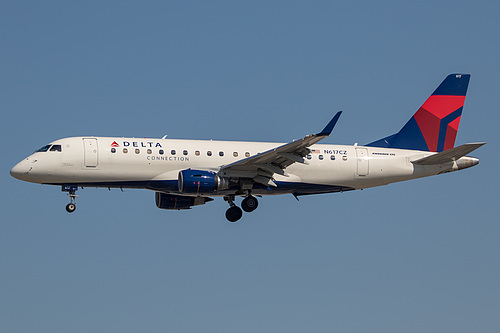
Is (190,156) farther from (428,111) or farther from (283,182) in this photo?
(428,111)

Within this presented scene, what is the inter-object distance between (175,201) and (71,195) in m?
6.87

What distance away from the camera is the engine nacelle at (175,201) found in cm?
5131

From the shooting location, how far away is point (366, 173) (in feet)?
163

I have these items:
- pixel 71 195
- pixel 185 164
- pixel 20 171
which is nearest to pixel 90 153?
pixel 71 195

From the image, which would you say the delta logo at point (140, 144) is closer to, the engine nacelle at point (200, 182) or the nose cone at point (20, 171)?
the engine nacelle at point (200, 182)

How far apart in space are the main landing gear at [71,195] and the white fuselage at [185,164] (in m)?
0.31

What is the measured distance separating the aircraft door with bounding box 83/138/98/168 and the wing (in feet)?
21.4

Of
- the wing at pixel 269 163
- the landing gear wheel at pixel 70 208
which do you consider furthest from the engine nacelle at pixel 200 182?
the landing gear wheel at pixel 70 208

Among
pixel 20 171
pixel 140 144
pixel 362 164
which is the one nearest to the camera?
pixel 20 171

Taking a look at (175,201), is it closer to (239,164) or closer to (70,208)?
(239,164)

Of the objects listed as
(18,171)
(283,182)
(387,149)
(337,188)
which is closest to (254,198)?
(283,182)

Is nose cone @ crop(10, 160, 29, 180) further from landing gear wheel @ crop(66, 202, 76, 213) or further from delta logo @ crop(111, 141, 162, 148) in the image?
delta logo @ crop(111, 141, 162, 148)

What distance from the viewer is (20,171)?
45.7m

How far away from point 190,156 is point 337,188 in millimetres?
8596
